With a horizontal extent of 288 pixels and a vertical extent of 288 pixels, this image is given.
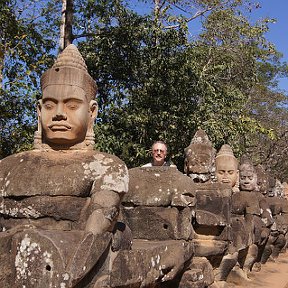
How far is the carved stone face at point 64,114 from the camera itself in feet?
12.8

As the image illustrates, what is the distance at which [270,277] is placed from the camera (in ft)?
31.1

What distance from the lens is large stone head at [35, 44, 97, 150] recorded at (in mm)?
3920

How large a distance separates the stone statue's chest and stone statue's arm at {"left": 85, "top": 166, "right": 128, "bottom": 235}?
12cm

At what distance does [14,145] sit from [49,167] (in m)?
6.59

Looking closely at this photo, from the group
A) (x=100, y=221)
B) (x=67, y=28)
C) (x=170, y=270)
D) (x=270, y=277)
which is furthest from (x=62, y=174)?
(x=67, y=28)

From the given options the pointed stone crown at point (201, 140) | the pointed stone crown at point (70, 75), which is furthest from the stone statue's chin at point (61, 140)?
the pointed stone crown at point (201, 140)

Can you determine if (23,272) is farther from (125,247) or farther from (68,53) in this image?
(68,53)

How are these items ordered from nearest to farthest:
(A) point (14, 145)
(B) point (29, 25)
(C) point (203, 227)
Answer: (C) point (203, 227) → (A) point (14, 145) → (B) point (29, 25)

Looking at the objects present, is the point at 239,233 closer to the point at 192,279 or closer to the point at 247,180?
the point at 247,180

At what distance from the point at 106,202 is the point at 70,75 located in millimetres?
1085

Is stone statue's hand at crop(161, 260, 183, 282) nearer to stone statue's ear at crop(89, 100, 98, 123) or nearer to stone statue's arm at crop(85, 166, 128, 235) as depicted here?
stone statue's arm at crop(85, 166, 128, 235)

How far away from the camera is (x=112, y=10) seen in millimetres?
11750

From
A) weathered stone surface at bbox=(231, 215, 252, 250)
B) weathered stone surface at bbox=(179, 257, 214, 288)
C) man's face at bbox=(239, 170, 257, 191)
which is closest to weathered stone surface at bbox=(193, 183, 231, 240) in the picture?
weathered stone surface at bbox=(179, 257, 214, 288)

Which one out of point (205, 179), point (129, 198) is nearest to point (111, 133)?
point (205, 179)
